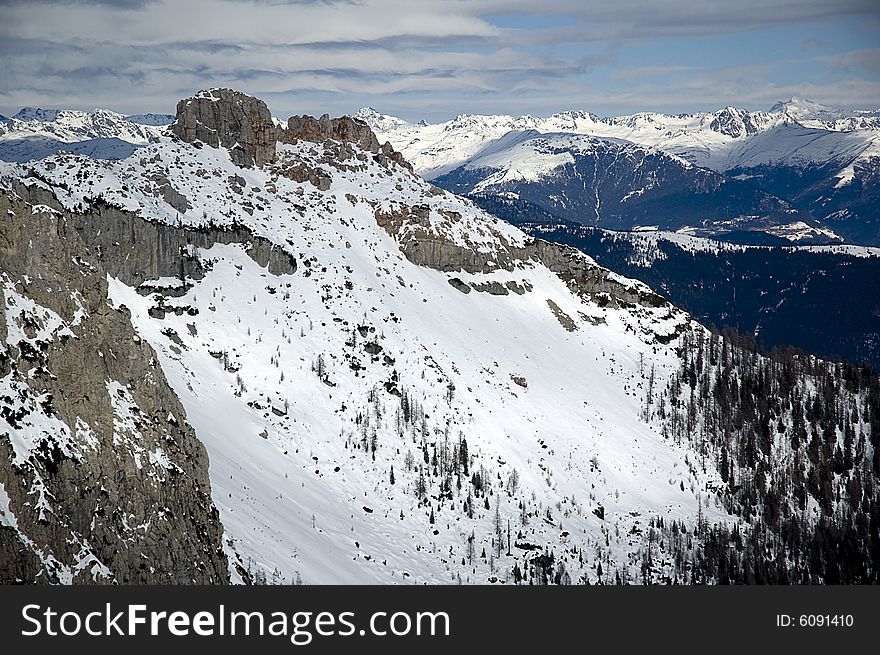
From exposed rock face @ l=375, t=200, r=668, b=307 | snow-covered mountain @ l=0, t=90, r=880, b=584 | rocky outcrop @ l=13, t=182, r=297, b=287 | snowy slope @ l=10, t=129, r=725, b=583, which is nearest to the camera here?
snow-covered mountain @ l=0, t=90, r=880, b=584

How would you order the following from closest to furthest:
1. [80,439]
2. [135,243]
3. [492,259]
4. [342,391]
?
1. [80,439]
2. [342,391]
3. [135,243]
4. [492,259]

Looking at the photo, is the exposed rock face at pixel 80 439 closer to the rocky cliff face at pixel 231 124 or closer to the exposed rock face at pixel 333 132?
the rocky cliff face at pixel 231 124

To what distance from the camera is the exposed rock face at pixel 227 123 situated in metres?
160

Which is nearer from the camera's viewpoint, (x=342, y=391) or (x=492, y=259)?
(x=342, y=391)

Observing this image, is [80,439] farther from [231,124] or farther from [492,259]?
[492,259]

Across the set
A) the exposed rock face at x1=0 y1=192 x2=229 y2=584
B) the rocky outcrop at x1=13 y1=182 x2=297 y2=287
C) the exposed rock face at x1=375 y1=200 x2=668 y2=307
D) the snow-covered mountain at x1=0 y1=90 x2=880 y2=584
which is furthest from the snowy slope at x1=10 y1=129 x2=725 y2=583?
the exposed rock face at x1=0 y1=192 x2=229 y2=584

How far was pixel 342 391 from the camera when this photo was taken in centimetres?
11725

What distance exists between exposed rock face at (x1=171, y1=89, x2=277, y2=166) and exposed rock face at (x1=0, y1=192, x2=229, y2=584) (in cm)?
10363

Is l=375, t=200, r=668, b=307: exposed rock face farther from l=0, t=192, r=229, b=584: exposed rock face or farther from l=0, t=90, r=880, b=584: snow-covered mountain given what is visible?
l=0, t=192, r=229, b=584: exposed rock face

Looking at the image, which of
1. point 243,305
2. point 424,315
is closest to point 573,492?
point 424,315

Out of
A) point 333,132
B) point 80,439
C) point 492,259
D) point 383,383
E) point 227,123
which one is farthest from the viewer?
point 333,132

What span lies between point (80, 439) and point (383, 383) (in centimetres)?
7137

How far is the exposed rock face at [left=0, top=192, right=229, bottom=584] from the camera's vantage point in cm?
4662

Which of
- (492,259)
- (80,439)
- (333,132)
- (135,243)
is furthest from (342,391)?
(333,132)
